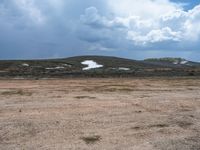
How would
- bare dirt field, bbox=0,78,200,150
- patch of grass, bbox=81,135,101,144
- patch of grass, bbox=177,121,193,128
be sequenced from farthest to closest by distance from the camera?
patch of grass, bbox=177,121,193,128, patch of grass, bbox=81,135,101,144, bare dirt field, bbox=0,78,200,150

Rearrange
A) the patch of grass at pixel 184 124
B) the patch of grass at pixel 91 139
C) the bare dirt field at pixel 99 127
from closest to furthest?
the bare dirt field at pixel 99 127
the patch of grass at pixel 91 139
the patch of grass at pixel 184 124

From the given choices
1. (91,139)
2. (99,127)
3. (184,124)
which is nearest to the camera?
(91,139)

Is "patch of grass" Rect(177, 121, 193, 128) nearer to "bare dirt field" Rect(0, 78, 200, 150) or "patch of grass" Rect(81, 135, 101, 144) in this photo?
"bare dirt field" Rect(0, 78, 200, 150)

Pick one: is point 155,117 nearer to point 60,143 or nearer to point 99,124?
point 99,124

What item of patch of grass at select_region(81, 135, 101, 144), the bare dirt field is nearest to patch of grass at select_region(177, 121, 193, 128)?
the bare dirt field

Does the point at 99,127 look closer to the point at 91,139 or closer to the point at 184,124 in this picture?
the point at 91,139

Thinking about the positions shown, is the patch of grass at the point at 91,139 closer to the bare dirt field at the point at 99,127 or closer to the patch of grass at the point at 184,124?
the bare dirt field at the point at 99,127

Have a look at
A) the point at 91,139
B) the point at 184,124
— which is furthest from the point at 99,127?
the point at 184,124

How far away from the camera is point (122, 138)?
1476 centimetres

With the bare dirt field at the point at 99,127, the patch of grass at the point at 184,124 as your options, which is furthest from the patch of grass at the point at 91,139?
the patch of grass at the point at 184,124

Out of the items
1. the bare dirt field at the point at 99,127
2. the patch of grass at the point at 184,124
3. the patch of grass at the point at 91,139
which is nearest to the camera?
the bare dirt field at the point at 99,127

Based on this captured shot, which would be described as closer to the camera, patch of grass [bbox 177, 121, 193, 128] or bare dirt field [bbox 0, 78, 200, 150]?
bare dirt field [bbox 0, 78, 200, 150]

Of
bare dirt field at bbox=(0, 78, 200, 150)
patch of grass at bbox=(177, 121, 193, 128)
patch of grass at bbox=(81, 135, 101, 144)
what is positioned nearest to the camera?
bare dirt field at bbox=(0, 78, 200, 150)

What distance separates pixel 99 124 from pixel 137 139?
11.8 feet
